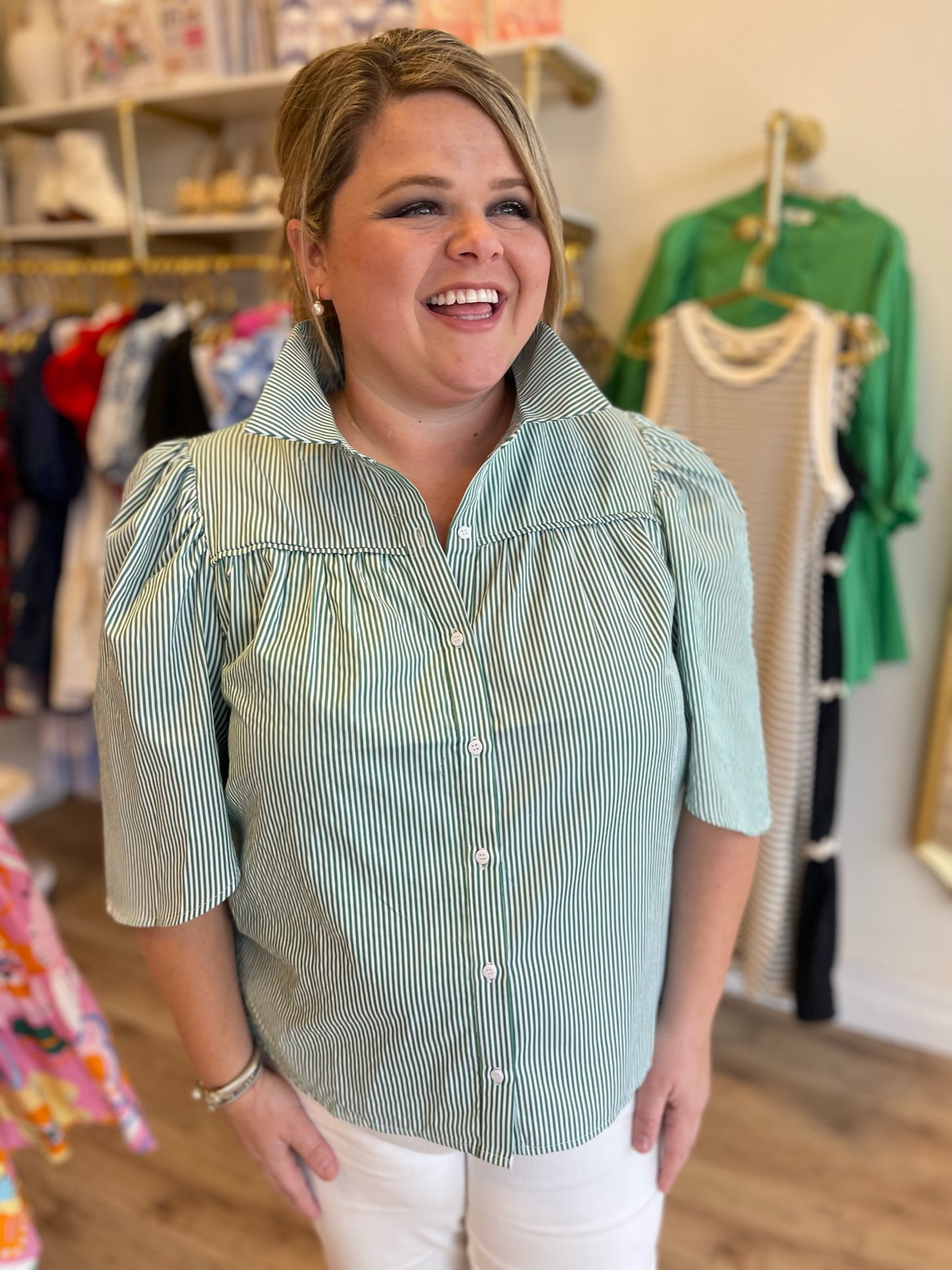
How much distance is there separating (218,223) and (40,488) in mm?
750

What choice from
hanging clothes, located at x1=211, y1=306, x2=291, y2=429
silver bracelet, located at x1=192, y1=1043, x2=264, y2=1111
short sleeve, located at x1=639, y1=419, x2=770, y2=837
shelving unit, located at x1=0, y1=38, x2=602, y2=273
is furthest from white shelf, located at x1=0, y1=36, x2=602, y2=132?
silver bracelet, located at x1=192, y1=1043, x2=264, y2=1111

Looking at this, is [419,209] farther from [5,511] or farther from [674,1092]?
[5,511]

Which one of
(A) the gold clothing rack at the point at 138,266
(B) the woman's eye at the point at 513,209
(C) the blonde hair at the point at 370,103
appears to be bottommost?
(A) the gold clothing rack at the point at 138,266

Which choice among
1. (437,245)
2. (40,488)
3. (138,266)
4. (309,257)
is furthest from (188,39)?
(437,245)

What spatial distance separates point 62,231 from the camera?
93.7 inches

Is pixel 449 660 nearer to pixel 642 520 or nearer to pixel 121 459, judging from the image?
pixel 642 520

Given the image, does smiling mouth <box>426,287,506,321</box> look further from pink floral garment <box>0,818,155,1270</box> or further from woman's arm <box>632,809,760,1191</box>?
pink floral garment <box>0,818,155,1270</box>

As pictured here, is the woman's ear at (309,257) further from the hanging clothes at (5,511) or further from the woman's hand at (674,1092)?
the hanging clothes at (5,511)

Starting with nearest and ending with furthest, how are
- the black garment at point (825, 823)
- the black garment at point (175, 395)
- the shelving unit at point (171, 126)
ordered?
the black garment at point (825, 823), the shelving unit at point (171, 126), the black garment at point (175, 395)

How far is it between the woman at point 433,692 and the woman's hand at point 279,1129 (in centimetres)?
3

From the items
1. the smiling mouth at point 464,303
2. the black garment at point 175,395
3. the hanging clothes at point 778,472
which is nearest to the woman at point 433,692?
the smiling mouth at point 464,303

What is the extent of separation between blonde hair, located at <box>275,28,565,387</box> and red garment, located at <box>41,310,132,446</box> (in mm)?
1522

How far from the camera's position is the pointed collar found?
820mm

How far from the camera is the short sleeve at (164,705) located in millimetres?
793
